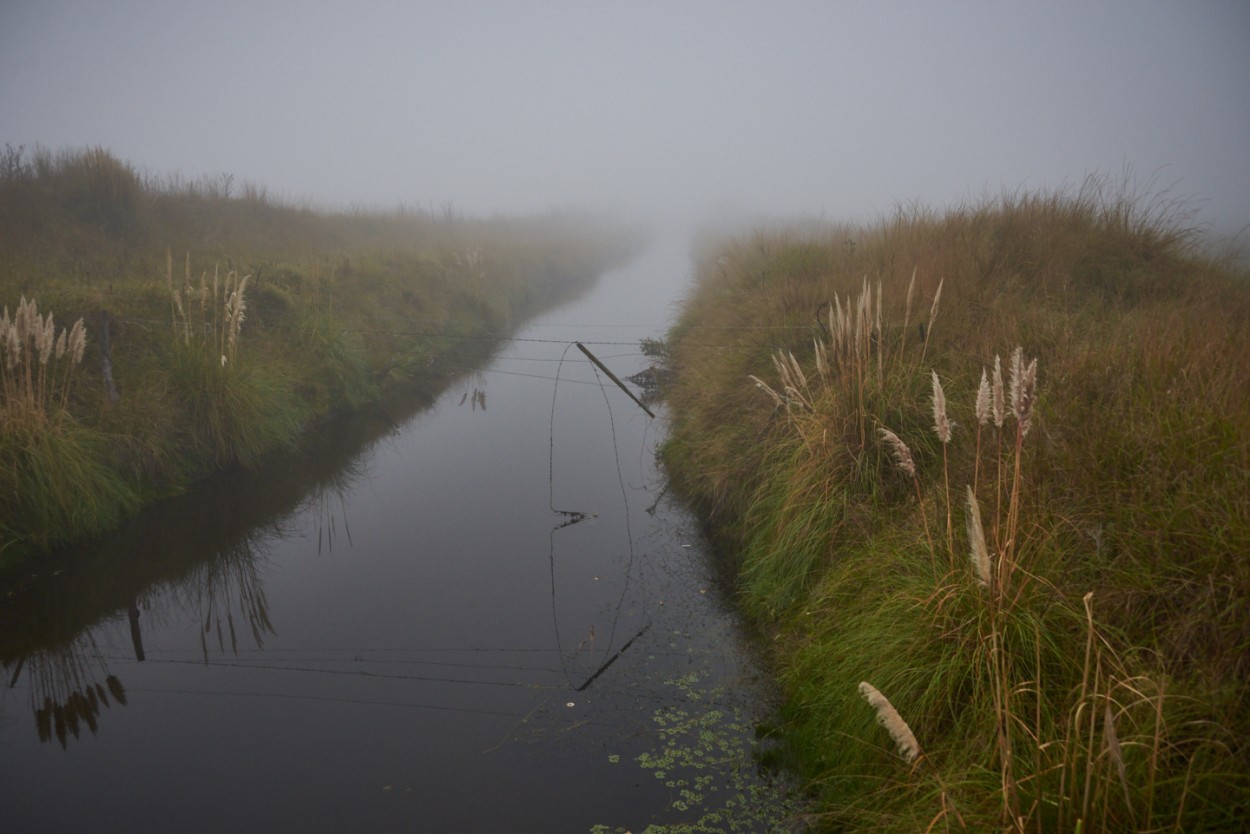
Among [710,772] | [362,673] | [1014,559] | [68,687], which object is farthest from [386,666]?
[1014,559]

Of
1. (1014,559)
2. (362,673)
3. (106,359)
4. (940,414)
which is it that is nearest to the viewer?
(940,414)

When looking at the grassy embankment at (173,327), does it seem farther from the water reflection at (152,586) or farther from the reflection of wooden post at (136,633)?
the reflection of wooden post at (136,633)

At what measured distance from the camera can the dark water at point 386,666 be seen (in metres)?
3.46

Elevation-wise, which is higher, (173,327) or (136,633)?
(173,327)

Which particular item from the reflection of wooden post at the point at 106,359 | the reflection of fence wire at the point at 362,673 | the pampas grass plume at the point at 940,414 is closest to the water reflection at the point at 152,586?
the reflection of fence wire at the point at 362,673

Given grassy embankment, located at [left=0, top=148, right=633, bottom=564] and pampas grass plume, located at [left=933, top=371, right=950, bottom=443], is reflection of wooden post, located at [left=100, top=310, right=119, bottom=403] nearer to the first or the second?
grassy embankment, located at [left=0, top=148, right=633, bottom=564]

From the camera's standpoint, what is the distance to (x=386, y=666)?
4.58 m

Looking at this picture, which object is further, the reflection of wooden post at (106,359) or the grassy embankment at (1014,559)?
the reflection of wooden post at (106,359)

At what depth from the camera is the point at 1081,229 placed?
773 centimetres

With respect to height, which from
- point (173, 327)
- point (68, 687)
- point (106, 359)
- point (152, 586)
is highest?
point (173, 327)

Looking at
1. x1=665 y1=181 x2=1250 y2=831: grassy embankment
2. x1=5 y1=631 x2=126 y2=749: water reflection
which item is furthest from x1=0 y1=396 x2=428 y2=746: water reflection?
x1=665 y1=181 x2=1250 y2=831: grassy embankment

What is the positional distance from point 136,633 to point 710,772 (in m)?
4.22

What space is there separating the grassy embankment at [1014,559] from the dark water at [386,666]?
72 centimetres

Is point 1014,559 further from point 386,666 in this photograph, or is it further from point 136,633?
point 136,633
